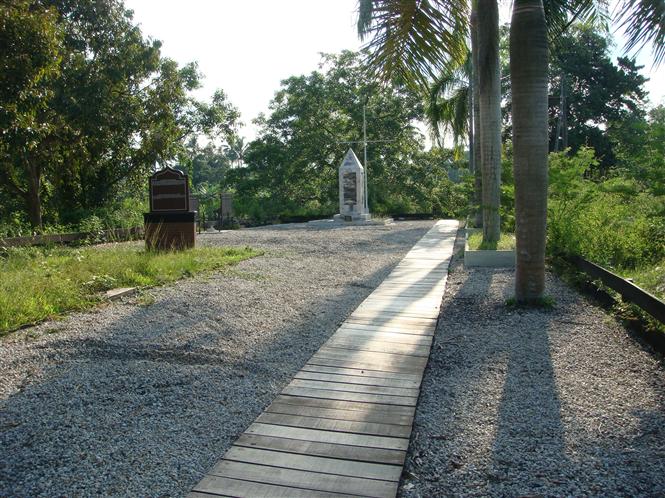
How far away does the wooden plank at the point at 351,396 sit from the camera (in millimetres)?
3529

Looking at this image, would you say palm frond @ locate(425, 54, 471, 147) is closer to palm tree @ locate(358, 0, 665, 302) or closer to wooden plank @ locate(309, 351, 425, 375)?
palm tree @ locate(358, 0, 665, 302)

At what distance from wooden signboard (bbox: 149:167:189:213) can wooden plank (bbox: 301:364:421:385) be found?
27.2 ft

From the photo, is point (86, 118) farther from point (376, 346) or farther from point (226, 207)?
point (376, 346)

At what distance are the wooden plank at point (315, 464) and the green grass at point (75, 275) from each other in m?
3.53

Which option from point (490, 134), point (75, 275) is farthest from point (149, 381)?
point (490, 134)

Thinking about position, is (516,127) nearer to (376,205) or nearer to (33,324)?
(33,324)

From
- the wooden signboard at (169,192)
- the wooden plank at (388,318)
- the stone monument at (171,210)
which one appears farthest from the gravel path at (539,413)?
the wooden signboard at (169,192)

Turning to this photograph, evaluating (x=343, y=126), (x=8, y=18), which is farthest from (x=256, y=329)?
(x=343, y=126)

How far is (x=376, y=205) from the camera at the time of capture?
32.7 meters

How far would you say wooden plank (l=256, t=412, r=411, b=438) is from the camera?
3.09 metres

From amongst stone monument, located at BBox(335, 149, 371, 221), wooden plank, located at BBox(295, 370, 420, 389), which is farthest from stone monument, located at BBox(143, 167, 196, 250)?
stone monument, located at BBox(335, 149, 371, 221)

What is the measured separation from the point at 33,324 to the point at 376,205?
2805 centimetres

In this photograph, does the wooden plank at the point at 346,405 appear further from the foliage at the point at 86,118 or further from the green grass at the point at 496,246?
the foliage at the point at 86,118

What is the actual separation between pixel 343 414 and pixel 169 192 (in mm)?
9436
